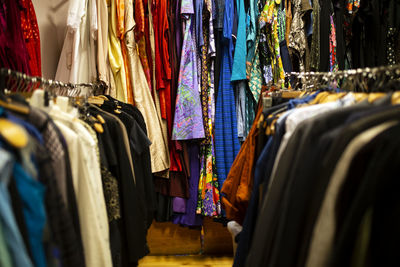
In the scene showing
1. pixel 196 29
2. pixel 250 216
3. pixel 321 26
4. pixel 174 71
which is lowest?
pixel 250 216

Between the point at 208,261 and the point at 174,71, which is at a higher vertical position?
the point at 174,71

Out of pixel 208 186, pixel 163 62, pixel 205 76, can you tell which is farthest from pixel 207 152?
pixel 163 62

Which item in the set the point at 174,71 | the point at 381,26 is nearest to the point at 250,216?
the point at 381,26

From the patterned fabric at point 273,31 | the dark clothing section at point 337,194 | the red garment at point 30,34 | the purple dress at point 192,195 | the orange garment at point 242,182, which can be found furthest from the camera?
the purple dress at point 192,195

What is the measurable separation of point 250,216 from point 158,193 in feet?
3.54

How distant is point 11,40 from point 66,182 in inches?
31.8

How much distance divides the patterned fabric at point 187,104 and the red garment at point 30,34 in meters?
0.77

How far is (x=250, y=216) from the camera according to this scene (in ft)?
2.62

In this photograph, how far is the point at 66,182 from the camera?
2.11 feet

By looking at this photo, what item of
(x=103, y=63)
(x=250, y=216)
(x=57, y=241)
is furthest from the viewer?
(x=103, y=63)

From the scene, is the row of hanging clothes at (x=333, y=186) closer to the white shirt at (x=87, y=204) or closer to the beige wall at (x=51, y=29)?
the white shirt at (x=87, y=204)

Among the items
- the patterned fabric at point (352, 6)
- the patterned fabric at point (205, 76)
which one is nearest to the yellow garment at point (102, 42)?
the patterned fabric at point (205, 76)

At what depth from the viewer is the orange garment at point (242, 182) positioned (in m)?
0.98

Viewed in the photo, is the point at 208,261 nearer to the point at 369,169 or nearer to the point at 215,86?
the point at 215,86
